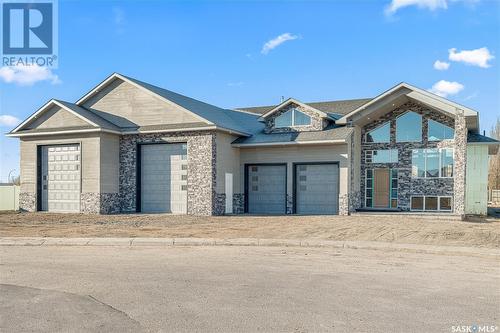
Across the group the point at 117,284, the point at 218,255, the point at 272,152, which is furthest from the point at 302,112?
the point at 117,284

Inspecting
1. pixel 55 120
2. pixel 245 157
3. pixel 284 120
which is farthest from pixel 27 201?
pixel 284 120

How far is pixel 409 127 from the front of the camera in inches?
972

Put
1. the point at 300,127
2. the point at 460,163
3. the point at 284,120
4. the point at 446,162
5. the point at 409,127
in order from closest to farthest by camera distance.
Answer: the point at 460,163 → the point at 446,162 → the point at 409,127 → the point at 300,127 → the point at 284,120

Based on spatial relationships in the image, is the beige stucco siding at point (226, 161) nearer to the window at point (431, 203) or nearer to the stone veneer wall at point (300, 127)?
the stone veneer wall at point (300, 127)

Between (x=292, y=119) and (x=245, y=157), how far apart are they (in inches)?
140

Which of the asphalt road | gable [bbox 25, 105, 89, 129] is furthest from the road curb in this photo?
gable [bbox 25, 105, 89, 129]

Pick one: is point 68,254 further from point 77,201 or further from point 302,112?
point 302,112

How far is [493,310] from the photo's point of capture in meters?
6.37

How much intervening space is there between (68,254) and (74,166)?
529 inches

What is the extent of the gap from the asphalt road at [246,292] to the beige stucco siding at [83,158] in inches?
478

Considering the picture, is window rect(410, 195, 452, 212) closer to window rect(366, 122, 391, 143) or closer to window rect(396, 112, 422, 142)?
window rect(396, 112, 422, 142)

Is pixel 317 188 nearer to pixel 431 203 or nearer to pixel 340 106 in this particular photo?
pixel 431 203

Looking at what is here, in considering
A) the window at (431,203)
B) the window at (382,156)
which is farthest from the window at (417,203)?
the window at (382,156)

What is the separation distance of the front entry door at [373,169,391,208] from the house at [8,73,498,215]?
6cm
